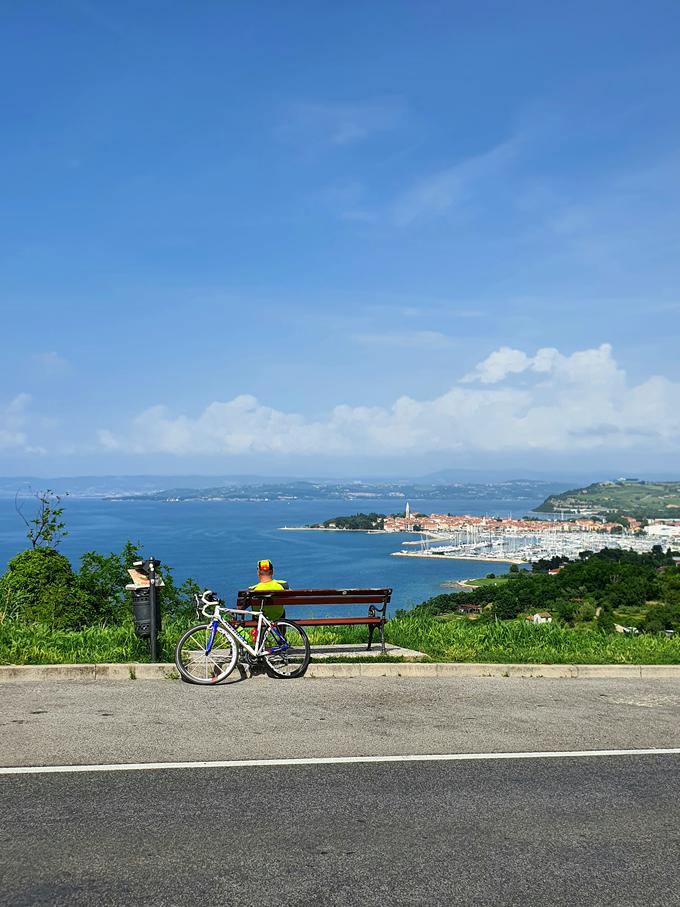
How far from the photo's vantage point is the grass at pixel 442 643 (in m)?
10.3

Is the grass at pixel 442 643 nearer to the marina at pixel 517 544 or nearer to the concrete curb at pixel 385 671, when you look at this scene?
the concrete curb at pixel 385 671

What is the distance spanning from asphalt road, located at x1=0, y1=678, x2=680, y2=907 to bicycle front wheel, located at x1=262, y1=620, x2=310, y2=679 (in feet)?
2.33

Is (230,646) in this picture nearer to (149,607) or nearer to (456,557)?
(149,607)

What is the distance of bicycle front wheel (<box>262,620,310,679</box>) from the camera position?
9805 millimetres

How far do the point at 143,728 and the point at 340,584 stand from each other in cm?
8771

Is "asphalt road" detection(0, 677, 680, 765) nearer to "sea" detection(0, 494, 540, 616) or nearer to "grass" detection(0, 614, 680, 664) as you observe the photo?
"grass" detection(0, 614, 680, 664)

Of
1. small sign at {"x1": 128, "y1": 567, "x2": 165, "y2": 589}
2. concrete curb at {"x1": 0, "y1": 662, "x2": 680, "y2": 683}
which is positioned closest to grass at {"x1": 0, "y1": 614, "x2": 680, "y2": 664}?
concrete curb at {"x1": 0, "y1": 662, "x2": 680, "y2": 683}

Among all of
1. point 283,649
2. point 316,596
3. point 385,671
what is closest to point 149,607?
point 283,649

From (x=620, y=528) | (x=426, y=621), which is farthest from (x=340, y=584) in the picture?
(x=620, y=528)

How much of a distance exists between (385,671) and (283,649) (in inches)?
50.9

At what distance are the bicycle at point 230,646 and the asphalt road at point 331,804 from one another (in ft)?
1.39

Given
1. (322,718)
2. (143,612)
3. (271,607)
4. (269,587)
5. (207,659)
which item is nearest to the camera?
(322,718)

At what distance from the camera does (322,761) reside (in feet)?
21.9

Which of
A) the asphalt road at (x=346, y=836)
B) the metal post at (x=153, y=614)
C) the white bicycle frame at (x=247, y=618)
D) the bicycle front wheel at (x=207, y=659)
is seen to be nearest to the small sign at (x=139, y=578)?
the metal post at (x=153, y=614)
